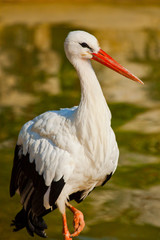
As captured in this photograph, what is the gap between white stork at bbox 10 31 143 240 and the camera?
410 cm

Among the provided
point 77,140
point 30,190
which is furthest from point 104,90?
point 77,140

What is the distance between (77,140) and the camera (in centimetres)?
418

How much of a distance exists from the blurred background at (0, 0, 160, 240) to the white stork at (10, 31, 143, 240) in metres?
1.07

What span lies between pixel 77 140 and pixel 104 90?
209 inches

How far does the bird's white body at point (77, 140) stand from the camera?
4109 mm

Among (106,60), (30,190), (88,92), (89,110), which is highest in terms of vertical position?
(106,60)

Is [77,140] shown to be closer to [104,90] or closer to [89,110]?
[89,110]

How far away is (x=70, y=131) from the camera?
416 centimetres

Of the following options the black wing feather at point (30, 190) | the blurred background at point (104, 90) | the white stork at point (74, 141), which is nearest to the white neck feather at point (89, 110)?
the white stork at point (74, 141)

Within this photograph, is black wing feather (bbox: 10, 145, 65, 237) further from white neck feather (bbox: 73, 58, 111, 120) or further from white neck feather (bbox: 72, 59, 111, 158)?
white neck feather (bbox: 73, 58, 111, 120)

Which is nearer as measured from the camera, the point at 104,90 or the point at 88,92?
the point at 88,92

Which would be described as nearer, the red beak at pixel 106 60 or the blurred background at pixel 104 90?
the red beak at pixel 106 60

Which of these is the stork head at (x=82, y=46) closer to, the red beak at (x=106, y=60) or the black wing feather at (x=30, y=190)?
the red beak at (x=106, y=60)

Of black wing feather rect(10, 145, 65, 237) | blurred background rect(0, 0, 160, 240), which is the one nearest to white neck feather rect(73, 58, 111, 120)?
black wing feather rect(10, 145, 65, 237)
